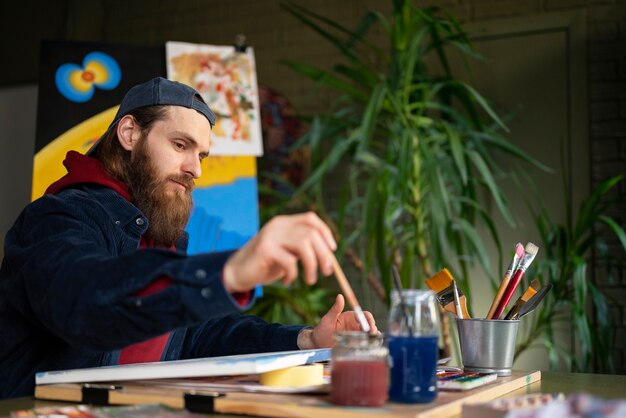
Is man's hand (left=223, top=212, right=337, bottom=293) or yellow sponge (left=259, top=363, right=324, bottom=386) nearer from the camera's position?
man's hand (left=223, top=212, right=337, bottom=293)

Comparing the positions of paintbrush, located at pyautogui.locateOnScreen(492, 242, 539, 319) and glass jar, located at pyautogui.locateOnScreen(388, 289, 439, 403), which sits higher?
paintbrush, located at pyautogui.locateOnScreen(492, 242, 539, 319)

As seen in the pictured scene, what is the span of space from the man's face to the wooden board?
1.91ft

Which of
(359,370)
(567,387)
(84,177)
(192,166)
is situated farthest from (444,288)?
(84,177)

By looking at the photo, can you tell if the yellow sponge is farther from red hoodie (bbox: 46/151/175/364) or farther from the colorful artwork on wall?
the colorful artwork on wall

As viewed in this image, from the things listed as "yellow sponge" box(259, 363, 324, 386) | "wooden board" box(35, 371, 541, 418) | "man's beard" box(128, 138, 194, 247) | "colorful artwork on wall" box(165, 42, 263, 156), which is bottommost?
"wooden board" box(35, 371, 541, 418)

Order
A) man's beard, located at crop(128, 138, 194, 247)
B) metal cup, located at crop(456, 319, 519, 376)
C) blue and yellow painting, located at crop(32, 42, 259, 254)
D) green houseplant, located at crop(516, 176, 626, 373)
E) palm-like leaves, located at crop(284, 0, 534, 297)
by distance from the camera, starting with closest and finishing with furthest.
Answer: metal cup, located at crop(456, 319, 519, 376) < man's beard, located at crop(128, 138, 194, 247) < blue and yellow painting, located at crop(32, 42, 259, 254) < palm-like leaves, located at crop(284, 0, 534, 297) < green houseplant, located at crop(516, 176, 626, 373)

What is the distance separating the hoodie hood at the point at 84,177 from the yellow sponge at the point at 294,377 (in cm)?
61

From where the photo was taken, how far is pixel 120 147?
1809 mm

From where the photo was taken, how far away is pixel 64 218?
54.1 inches

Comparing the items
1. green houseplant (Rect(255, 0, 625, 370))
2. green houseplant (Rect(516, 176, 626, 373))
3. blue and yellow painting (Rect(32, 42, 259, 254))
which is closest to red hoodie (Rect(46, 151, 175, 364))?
blue and yellow painting (Rect(32, 42, 259, 254))

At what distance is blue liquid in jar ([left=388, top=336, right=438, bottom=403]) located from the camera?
1035mm

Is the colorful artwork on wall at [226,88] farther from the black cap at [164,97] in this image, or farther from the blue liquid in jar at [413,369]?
the blue liquid in jar at [413,369]

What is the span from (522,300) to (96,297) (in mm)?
740

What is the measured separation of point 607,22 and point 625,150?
65 centimetres
